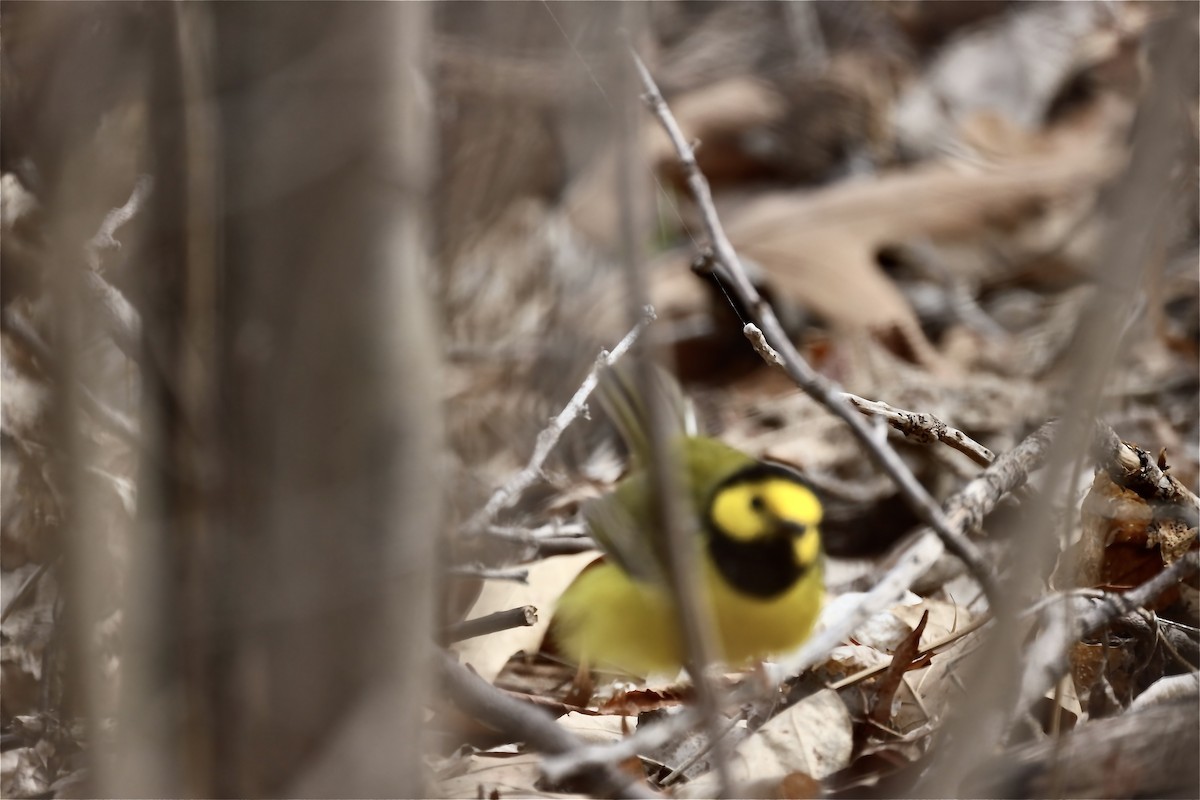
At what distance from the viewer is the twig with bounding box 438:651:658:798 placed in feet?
4.42

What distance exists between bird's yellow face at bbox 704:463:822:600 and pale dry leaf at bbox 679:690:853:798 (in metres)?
0.45

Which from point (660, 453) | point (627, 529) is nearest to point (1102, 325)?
point (660, 453)

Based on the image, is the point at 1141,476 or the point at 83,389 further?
the point at 1141,476

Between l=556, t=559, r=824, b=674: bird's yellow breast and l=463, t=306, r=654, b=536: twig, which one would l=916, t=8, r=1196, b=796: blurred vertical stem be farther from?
l=556, t=559, r=824, b=674: bird's yellow breast

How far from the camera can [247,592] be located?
1.26m

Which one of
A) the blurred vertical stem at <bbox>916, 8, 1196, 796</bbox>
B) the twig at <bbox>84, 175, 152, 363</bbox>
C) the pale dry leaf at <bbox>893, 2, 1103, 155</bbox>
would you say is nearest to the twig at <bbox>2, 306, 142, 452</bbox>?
the twig at <bbox>84, 175, 152, 363</bbox>

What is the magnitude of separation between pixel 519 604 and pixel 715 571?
0.47 metres

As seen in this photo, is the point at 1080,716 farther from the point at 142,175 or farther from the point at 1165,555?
the point at 142,175

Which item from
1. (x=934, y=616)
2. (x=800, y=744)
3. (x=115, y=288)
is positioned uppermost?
(x=115, y=288)

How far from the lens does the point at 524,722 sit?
1433 millimetres

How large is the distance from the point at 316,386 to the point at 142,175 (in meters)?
0.41

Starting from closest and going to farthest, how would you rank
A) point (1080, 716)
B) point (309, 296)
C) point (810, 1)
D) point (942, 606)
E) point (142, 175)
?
point (309, 296)
point (142, 175)
point (1080, 716)
point (942, 606)
point (810, 1)

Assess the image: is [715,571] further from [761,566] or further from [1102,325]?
[1102,325]

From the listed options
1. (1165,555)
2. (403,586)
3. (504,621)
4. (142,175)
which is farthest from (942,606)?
(142,175)
